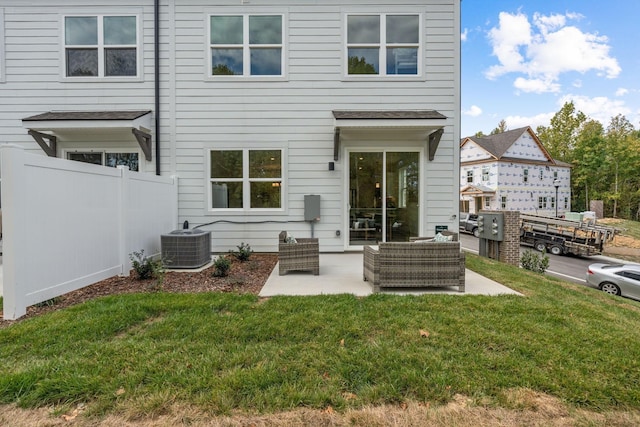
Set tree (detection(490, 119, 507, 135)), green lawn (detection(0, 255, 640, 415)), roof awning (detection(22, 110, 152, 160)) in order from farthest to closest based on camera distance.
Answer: tree (detection(490, 119, 507, 135)) → roof awning (detection(22, 110, 152, 160)) → green lawn (detection(0, 255, 640, 415))

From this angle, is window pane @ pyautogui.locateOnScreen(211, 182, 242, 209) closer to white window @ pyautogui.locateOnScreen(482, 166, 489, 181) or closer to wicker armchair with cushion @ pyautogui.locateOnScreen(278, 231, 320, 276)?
wicker armchair with cushion @ pyautogui.locateOnScreen(278, 231, 320, 276)

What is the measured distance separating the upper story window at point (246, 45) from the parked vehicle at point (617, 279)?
10.2 meters

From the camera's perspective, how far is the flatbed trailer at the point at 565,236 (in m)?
14.0

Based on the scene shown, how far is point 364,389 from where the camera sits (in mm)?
2006

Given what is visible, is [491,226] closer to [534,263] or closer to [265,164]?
[534,263]

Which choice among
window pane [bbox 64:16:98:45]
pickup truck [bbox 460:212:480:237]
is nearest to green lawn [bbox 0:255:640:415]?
window pane [bbox 64:16:98:45]

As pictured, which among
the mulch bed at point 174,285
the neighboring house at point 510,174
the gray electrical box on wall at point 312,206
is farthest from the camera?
the neighboring house at point 510,174

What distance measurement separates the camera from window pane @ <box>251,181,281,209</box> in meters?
7.04

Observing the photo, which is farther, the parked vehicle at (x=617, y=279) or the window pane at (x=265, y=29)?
the parked vehicle at (x=617, y=279)

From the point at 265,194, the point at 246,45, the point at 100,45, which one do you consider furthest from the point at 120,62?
the point at 265,194

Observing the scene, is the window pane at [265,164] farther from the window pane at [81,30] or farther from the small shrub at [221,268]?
the window pane at [81,30]

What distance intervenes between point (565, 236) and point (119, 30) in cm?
1882

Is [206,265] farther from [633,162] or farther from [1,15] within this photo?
[633,162]

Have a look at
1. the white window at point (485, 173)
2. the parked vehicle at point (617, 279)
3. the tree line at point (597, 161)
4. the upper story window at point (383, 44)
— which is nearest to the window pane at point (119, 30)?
the upper story window at point (383, 44)
